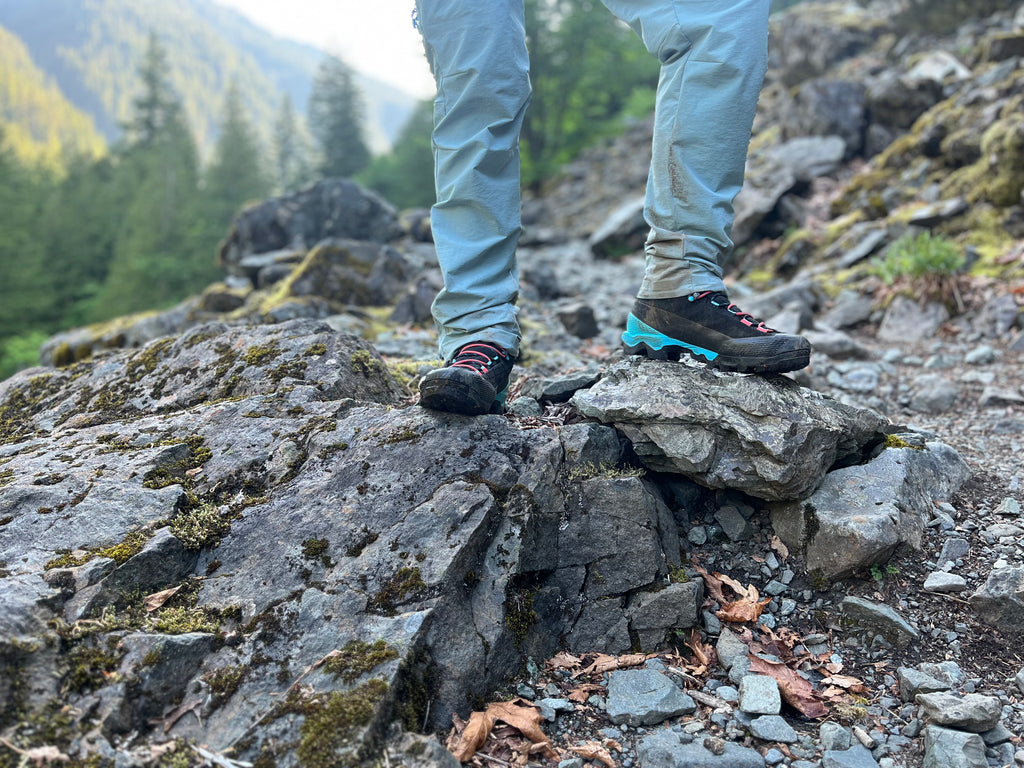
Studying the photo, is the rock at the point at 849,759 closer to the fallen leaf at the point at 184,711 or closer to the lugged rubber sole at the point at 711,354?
the lugged rubber sole at the point at 711,354

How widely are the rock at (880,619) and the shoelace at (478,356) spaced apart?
1809 mm

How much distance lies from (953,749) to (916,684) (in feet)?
0.99

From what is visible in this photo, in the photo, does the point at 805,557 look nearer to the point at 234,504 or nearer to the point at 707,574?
the point at 707,574

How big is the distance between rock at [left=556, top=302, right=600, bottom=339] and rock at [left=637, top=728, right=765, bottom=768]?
5324 millimetres

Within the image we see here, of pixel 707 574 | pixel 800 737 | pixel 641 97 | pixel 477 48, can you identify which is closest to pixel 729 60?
pixel 477 48

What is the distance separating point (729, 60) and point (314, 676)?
112 inches

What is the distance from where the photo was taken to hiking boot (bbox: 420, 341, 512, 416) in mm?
2764

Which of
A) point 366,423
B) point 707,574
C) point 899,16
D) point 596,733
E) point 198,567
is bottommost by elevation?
point 596,733

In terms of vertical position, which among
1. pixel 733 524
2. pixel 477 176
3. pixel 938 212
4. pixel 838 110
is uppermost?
pixel 838 110

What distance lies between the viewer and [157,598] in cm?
227

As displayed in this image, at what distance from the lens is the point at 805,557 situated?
114 inches

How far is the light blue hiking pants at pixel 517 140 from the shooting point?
9.21 feet

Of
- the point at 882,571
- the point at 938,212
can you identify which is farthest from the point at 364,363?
the point at 938,212

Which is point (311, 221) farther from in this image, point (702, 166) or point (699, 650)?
point (699, 650)
